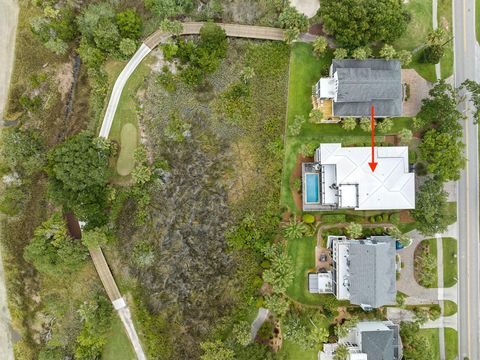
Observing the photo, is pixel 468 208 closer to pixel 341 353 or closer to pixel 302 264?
pixel 302 264

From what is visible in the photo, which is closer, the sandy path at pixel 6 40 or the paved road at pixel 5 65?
the paved road at pixel 5 65

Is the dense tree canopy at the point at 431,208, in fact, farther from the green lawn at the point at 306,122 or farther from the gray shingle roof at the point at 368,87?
the gray shingle roof at the point at 368,87

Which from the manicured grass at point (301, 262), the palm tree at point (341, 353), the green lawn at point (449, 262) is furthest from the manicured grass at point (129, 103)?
the green lawn at point (449, 262)

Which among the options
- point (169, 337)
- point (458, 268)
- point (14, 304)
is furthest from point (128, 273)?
point (458, 268)

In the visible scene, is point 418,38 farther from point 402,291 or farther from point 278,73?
point 402,291

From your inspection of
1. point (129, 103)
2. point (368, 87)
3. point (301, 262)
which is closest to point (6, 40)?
point (129, 103)
